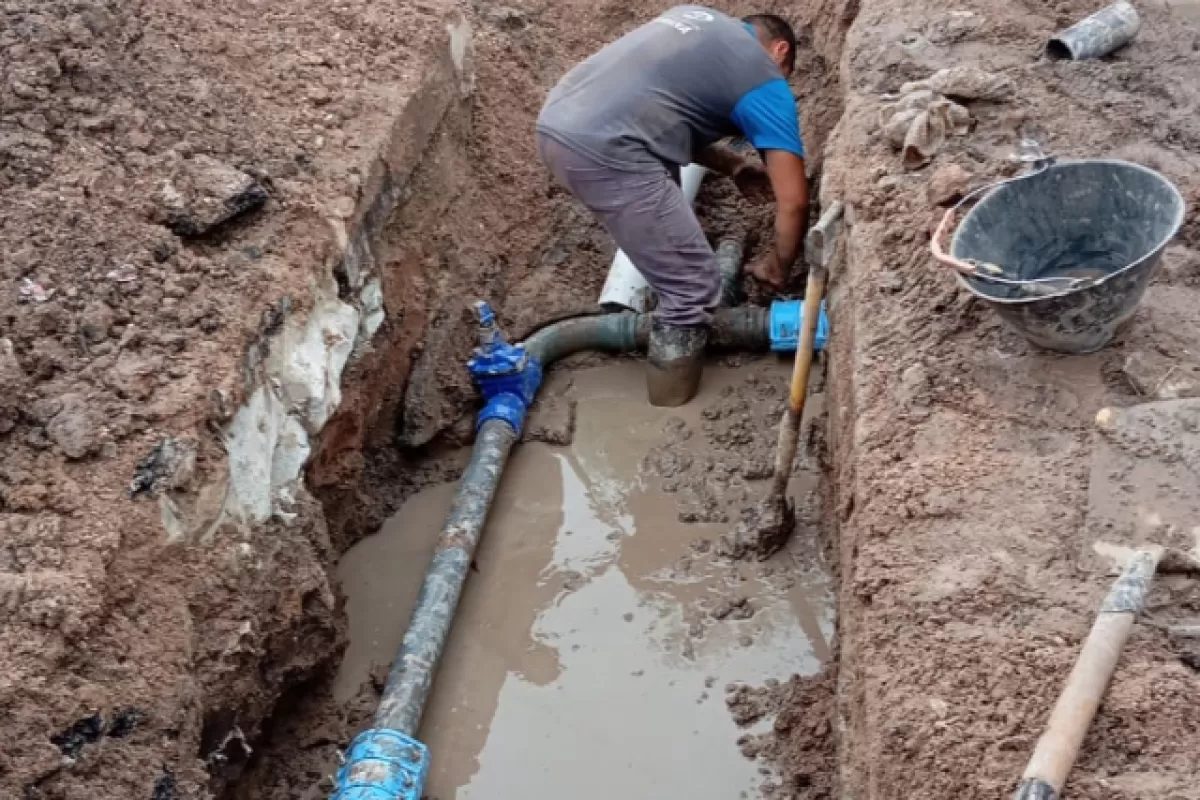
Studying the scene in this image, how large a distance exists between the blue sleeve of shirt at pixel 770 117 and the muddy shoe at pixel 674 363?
31.5 inches

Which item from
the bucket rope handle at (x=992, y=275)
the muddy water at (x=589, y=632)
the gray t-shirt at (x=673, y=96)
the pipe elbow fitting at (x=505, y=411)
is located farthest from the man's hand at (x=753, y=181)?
the bucket rope handle at (x=992, y=275)

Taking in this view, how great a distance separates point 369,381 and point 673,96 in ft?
5.28

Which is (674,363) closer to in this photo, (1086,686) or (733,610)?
(733,610)

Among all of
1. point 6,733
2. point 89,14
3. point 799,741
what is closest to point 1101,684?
point 799,741

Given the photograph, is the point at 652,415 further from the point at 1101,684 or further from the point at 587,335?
the point at 1101,684

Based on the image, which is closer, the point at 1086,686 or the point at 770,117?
the point at 1086,686

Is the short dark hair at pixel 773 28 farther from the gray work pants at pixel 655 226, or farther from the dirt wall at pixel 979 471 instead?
the gray work pants at pixel 655 226

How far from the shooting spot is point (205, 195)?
362 cm

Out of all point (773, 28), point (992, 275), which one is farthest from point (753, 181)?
point (992, 275)

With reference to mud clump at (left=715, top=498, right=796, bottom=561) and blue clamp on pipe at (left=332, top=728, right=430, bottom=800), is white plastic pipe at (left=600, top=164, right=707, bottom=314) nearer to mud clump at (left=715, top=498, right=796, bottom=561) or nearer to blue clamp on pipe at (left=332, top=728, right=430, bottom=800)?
mud clump at (left=715, top=498, right=796, bottom=561)

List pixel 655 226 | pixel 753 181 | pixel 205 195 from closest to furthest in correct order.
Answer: pixel 205 195 → pixel 655 226 → pixel 753 181

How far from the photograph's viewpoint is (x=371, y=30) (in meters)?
4.77

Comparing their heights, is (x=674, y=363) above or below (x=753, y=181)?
below

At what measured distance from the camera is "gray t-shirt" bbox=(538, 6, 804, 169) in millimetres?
4414
